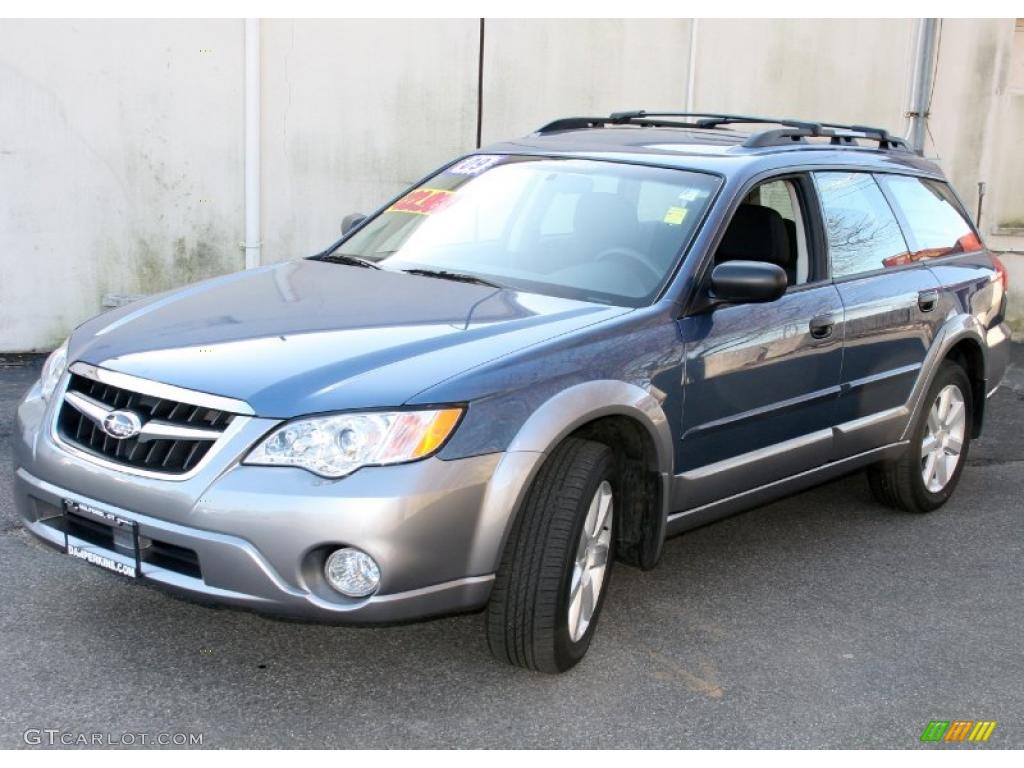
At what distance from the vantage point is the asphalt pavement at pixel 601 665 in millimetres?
3570

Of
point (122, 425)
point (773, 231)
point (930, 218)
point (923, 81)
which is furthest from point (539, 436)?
point (923, 81)

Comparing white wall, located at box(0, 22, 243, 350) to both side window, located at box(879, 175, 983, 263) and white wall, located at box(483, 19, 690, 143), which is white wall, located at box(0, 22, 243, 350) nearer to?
white wall, located at box(483, 19, 690, 143)

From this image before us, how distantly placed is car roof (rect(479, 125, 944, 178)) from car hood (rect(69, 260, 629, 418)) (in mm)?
954

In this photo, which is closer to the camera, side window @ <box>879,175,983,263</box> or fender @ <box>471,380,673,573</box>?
fender @ <box>471,380,673,573</box>

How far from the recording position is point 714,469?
4465mm

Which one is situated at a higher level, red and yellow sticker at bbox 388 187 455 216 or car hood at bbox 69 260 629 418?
red and yellow sticker at bbox 388 187 455 216

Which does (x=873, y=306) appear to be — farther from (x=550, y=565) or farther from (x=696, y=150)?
(x=550, y=565)

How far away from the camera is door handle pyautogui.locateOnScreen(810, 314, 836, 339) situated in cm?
484

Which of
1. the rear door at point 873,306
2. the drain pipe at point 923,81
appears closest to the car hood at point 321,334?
the rear door at point 873,306

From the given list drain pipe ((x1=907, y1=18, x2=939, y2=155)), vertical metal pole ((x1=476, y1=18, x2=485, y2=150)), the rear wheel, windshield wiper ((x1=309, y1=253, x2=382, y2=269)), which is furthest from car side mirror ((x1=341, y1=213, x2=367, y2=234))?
drain pipe ((x1=907, y1=18, x2=939, y2=155))

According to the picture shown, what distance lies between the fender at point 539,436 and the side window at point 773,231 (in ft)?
3.01

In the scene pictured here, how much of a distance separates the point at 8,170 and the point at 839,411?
217 inches

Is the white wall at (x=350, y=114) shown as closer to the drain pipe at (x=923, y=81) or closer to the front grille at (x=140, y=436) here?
the drain pipe at (x=923, y=81)

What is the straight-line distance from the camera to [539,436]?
3.62m
